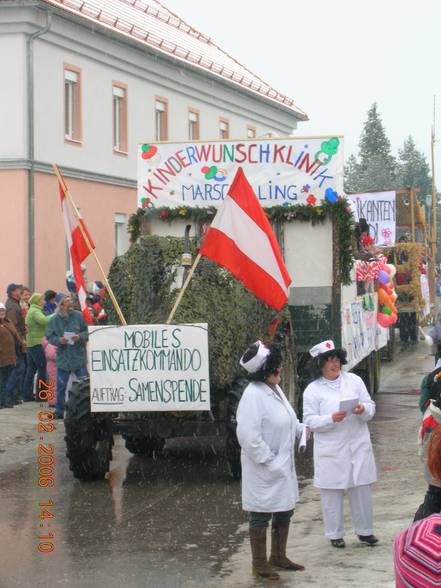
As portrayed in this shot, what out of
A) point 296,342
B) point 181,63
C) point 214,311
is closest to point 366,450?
point 214,311

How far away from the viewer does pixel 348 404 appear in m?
8.69

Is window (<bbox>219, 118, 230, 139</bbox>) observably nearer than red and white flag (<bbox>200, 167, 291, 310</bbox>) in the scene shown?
No

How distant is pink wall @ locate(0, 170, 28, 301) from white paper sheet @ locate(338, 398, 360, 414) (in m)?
18.2

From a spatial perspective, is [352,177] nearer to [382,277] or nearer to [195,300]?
[382,277]

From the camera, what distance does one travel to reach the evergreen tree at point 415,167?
125m

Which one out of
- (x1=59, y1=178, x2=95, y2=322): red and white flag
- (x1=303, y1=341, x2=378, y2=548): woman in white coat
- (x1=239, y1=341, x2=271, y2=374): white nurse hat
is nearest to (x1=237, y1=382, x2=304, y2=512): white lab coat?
(x1=239, y1=341, x2=271, y2=374): white nurse hat

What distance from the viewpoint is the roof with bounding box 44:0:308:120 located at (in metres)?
30.0

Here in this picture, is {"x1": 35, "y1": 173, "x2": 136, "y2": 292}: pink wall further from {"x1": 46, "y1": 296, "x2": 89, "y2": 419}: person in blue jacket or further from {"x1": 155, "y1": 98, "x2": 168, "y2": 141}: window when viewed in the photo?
{"x1": 46, "y1": 296, "x2": 89, "y2": 419}: person in blue jacket

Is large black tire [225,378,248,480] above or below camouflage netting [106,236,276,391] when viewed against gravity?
below

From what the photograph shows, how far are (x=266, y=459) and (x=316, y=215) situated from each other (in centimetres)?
688

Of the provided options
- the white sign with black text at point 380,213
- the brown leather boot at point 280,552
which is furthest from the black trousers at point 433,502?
the white sign with black text at point 380,213

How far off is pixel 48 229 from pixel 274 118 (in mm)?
17799

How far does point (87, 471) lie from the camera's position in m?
11.5

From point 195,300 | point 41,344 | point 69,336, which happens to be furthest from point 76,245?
point 41,344
